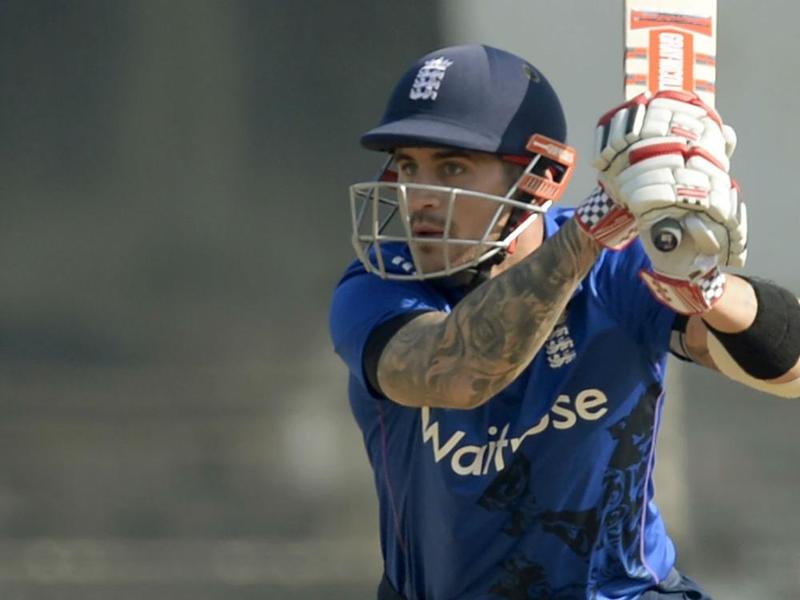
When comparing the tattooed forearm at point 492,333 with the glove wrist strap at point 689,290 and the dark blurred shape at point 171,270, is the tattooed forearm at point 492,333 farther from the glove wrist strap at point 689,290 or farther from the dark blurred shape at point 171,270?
the dark blurred shape at point 171,270

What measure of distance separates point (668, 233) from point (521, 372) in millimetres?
483

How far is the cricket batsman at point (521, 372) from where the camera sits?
2.79 m

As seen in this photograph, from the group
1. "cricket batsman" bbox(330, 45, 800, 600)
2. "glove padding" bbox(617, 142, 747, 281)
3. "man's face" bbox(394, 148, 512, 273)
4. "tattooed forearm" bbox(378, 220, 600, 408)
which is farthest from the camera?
"man's face" bbox(394, 148, 512, 273)

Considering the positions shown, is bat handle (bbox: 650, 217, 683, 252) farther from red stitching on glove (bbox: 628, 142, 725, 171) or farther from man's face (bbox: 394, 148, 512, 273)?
man's face (bbox: 394, 148, 512, 273)

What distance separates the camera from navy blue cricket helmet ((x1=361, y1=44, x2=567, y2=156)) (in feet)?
9.55

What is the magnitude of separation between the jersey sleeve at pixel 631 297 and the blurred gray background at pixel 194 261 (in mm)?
1698

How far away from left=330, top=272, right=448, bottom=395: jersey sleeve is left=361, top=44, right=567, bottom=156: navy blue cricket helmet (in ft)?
0.78

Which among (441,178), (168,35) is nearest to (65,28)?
(168,35)

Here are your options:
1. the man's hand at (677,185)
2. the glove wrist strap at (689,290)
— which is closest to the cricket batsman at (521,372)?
the glove wrist strap at (689,290)

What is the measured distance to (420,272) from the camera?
283 cm

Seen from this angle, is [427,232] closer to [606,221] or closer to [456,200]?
[456,200]

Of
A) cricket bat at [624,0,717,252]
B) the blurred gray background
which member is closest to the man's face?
cricket bat at [624,0,717,252]

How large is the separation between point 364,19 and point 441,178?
1.81m

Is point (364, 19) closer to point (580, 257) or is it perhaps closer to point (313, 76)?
point (313, 76)
